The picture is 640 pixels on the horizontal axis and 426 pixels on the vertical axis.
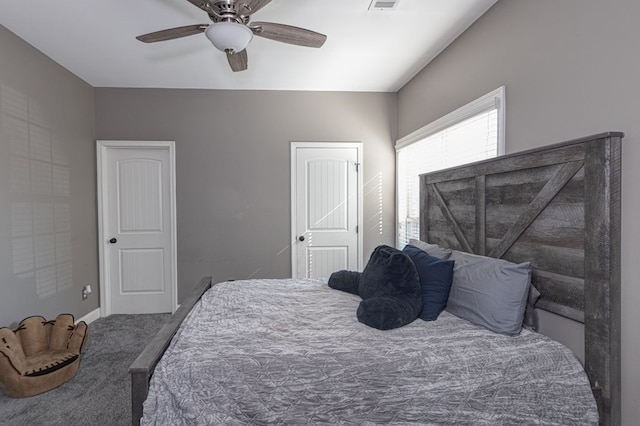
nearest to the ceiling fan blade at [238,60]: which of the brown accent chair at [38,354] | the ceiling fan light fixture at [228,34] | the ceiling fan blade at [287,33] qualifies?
the ceiling fan blade at [287,33]

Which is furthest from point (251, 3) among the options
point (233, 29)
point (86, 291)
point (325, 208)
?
point (86, 291)

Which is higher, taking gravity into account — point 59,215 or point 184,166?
point 184,166

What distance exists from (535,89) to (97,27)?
3197 mm

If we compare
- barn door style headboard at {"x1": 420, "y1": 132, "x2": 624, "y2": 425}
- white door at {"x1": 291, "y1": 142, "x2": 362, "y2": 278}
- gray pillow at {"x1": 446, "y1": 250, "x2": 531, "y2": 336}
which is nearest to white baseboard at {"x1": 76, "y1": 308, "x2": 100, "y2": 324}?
white door at {"x1": 291, "y1": 142, "x2": 362, "y2": 278}

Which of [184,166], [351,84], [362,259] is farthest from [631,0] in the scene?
[184,166]

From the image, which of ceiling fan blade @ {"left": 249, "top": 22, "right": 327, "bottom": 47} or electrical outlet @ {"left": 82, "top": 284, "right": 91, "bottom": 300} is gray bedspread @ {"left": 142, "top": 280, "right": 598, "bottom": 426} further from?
electrical outlet @ {"left": 82, "top": 284, "right": 91, "bottom": 300}

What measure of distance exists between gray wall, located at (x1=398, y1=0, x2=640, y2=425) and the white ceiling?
35cm

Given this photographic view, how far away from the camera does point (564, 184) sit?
1.63 m

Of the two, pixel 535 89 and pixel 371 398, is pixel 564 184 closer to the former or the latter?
pixel 535 89

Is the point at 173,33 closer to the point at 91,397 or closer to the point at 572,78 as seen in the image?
the point at 572,78

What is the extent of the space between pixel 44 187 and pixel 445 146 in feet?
12.3

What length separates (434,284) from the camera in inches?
78.2

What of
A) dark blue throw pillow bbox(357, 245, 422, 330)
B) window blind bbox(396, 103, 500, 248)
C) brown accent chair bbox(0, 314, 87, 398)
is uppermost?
window blind bbox(396, 103, 500, 248)

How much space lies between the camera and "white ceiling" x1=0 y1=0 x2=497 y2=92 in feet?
7.73
